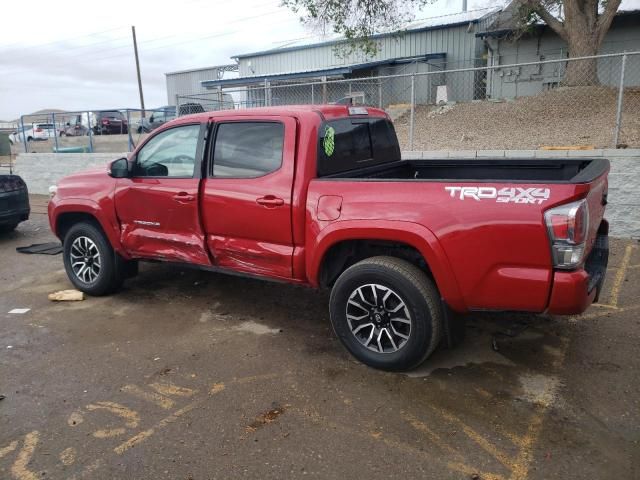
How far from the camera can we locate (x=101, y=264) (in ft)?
17.8

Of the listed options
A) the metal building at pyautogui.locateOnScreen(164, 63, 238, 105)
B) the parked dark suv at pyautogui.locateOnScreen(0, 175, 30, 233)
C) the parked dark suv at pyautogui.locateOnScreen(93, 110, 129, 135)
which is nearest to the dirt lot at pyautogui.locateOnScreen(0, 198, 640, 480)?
the parked dark suv at pyautogui.locateOnScreen(0, 175, 30, 233)

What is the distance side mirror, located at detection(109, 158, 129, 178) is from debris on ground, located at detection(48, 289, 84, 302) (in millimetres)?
1454

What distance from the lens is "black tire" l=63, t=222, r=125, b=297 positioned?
5.38 m

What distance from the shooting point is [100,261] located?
17.8 feet

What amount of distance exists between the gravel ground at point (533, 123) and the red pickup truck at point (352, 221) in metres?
7.11

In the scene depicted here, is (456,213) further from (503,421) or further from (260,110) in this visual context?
(260,110)

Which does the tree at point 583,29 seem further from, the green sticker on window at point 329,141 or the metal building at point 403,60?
the green sticker on window at point 329,141

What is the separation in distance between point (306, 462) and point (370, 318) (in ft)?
3.99

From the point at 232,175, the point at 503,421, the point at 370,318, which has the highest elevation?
the point at 232,175

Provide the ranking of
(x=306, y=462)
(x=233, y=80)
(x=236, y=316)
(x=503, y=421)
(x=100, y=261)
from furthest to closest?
(x=233, y=80), (x=100, y=261), (x=236, y=316), (x=503, y=421), (x=306, y=462)

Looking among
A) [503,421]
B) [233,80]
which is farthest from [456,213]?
[233,80]

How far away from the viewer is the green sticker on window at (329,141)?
161 inches

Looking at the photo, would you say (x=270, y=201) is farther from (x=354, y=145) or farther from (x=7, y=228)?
(x=7, y=228)

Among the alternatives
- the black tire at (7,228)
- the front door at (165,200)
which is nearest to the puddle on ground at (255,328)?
the front door at (165,200)
